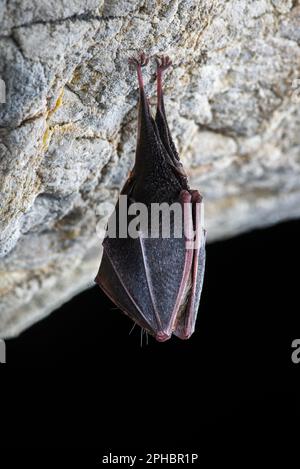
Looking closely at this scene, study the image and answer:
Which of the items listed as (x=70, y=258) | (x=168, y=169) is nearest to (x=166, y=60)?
(x=168, y=169)

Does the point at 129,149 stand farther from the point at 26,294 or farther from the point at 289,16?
the point at 26,294

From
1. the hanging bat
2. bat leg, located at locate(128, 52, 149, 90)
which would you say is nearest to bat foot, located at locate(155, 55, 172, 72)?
the hanging bat

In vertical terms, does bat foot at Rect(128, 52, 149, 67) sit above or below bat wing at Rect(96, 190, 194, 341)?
above

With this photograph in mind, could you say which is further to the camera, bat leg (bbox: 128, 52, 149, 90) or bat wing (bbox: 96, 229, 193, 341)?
bat wing (bbox: 96, 229, 193, 341)

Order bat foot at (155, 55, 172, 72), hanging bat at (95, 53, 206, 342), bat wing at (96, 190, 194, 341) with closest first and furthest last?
bat foot at (155, 55, 172, 72) → hanging bat at (95, 53, 206, 342) → bat wing at (96, 190, 194, 341)

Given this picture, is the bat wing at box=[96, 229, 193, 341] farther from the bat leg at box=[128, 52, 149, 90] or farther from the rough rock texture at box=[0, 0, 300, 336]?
the bat leg at box=[128, 52, 149, 90]

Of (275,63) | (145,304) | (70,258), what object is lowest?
(145,304)

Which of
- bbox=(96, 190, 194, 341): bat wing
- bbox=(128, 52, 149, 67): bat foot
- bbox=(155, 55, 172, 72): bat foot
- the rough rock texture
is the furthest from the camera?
bbox=(96, 190, 194, 341): bat wing
